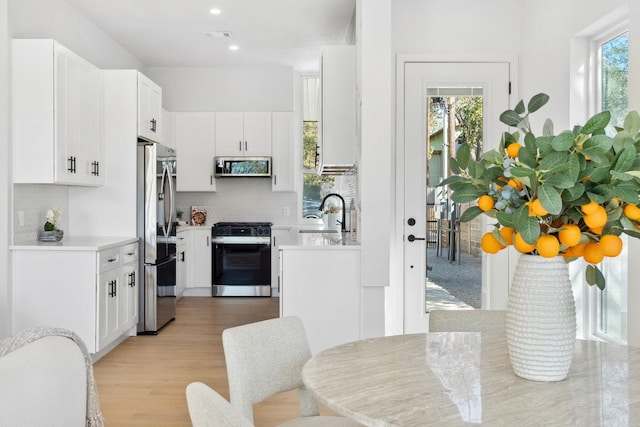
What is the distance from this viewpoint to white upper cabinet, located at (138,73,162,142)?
4875 mm

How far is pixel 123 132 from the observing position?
15.7ft

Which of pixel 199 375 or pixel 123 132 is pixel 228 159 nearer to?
pixel 123 132

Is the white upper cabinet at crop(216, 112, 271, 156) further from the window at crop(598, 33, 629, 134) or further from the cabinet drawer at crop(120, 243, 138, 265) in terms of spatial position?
the window at crop(598, 33, 629, 134)

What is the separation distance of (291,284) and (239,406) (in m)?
1.99

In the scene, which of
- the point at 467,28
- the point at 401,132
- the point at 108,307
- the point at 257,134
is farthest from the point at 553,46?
the point at 257,134

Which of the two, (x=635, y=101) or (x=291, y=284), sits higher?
(x=635, y=101)

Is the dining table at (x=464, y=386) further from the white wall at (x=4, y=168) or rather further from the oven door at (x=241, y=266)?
the oven door at (x=241, y=266)

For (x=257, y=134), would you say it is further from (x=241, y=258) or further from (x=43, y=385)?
(x=43, y=385)

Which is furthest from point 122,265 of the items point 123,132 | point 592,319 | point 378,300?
point 592,319

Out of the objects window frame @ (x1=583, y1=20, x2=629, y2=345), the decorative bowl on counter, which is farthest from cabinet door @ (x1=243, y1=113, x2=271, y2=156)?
window frame @ (x1=583, y1=20, x2=629, y2=345)

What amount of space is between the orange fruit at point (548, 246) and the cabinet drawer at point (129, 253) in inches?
147

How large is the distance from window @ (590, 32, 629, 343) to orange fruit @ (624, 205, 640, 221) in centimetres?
219

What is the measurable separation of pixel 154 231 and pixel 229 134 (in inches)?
93.5

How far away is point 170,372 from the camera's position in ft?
12.5
